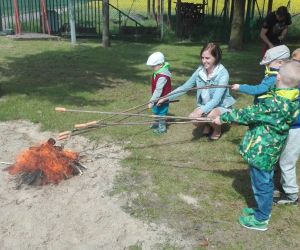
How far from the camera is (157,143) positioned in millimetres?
5605

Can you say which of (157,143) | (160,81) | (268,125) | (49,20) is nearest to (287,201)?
(268,125)

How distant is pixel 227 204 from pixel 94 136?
229cm

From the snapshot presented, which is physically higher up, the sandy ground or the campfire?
the campfire

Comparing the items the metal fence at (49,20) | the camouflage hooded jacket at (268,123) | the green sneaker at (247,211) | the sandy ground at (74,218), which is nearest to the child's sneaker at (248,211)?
the green sneaker at (247,211)

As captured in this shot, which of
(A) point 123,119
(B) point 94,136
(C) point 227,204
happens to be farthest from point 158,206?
(A) point 123,119

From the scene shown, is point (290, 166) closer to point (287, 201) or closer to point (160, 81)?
point (287, 201)

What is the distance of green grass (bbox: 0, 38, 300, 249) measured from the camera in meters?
3.85

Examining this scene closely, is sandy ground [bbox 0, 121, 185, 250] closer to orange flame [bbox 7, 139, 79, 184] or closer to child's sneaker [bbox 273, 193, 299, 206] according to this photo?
orange flame [bbox 7, 139, 79, 184]

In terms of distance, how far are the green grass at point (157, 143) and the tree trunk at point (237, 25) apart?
4.59ft

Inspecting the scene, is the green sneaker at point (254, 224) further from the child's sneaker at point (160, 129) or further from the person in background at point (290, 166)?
the child's sneaker at point (160, 129)

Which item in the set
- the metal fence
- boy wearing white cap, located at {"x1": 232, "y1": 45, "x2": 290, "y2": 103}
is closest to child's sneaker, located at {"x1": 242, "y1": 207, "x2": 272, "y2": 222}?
boy wearing white cap, located at {"x1": 232, "y1": 45, "x2": 290, "y2": 103}

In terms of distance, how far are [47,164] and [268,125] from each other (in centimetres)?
235

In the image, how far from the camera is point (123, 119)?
6.51 meters

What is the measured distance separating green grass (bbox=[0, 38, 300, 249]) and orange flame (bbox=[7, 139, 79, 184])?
61cm
